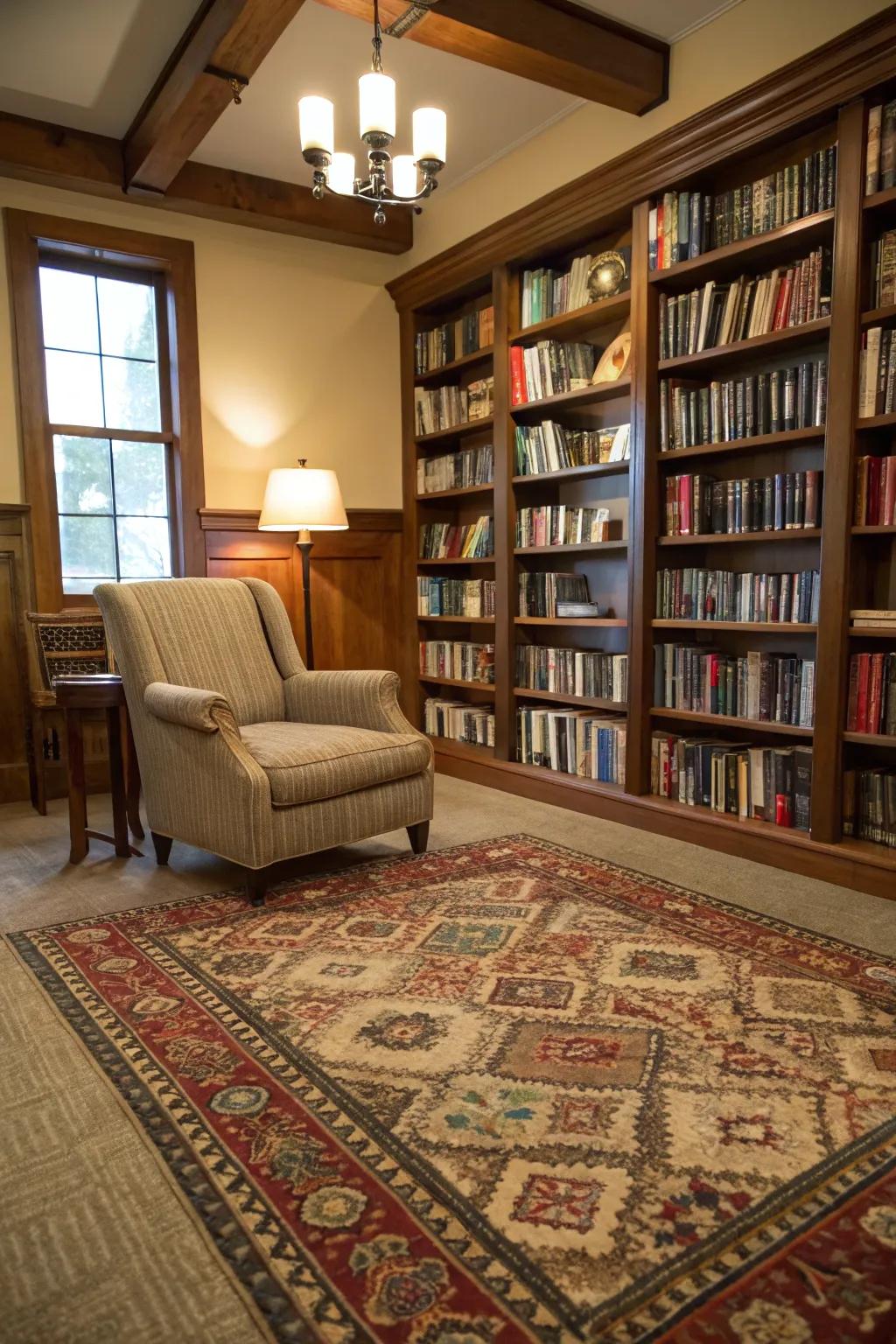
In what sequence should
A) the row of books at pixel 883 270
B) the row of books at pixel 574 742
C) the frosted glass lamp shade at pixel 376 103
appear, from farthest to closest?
1. the row of books at pixel 574 742
2. the row of books at pixel 883 270
3. the frosted glass lamp shade at pixel 376 103

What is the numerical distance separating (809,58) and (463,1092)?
2920 millimetres

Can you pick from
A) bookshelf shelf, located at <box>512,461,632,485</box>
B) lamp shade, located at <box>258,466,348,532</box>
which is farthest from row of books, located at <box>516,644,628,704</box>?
lamp shade, located at <box>258,466,348,532</box>

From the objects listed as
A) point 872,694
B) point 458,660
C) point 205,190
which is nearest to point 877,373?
point 872,694

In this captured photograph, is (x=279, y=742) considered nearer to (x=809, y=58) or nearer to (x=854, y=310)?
(x=854, y=310)

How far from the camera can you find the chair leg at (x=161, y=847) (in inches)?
117

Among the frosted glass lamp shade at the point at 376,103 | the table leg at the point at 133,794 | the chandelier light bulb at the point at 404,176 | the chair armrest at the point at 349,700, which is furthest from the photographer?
the table leg at the point at 133,794

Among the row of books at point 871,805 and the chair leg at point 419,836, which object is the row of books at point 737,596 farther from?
the chair leg at point 419,836

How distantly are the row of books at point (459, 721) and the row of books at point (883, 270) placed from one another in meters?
2.38

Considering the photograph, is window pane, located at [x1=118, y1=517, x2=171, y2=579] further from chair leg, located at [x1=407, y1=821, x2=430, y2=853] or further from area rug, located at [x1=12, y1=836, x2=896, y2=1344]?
area rug, located at [x1=12, y1=836, x2=896, y2=1344]

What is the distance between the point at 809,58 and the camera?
2.58 m

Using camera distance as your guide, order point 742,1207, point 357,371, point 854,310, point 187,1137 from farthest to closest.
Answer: point 357,371 < point 854,310 < point 187,1137 < point 742,1207

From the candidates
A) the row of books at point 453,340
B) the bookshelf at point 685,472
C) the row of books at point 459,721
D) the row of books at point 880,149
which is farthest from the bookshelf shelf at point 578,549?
the row of books at point 880,149

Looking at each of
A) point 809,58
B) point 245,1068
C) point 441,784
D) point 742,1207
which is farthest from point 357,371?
point 742,1207

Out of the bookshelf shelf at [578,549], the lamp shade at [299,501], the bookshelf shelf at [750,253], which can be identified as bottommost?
the bookshelf shelf at [578,549]
